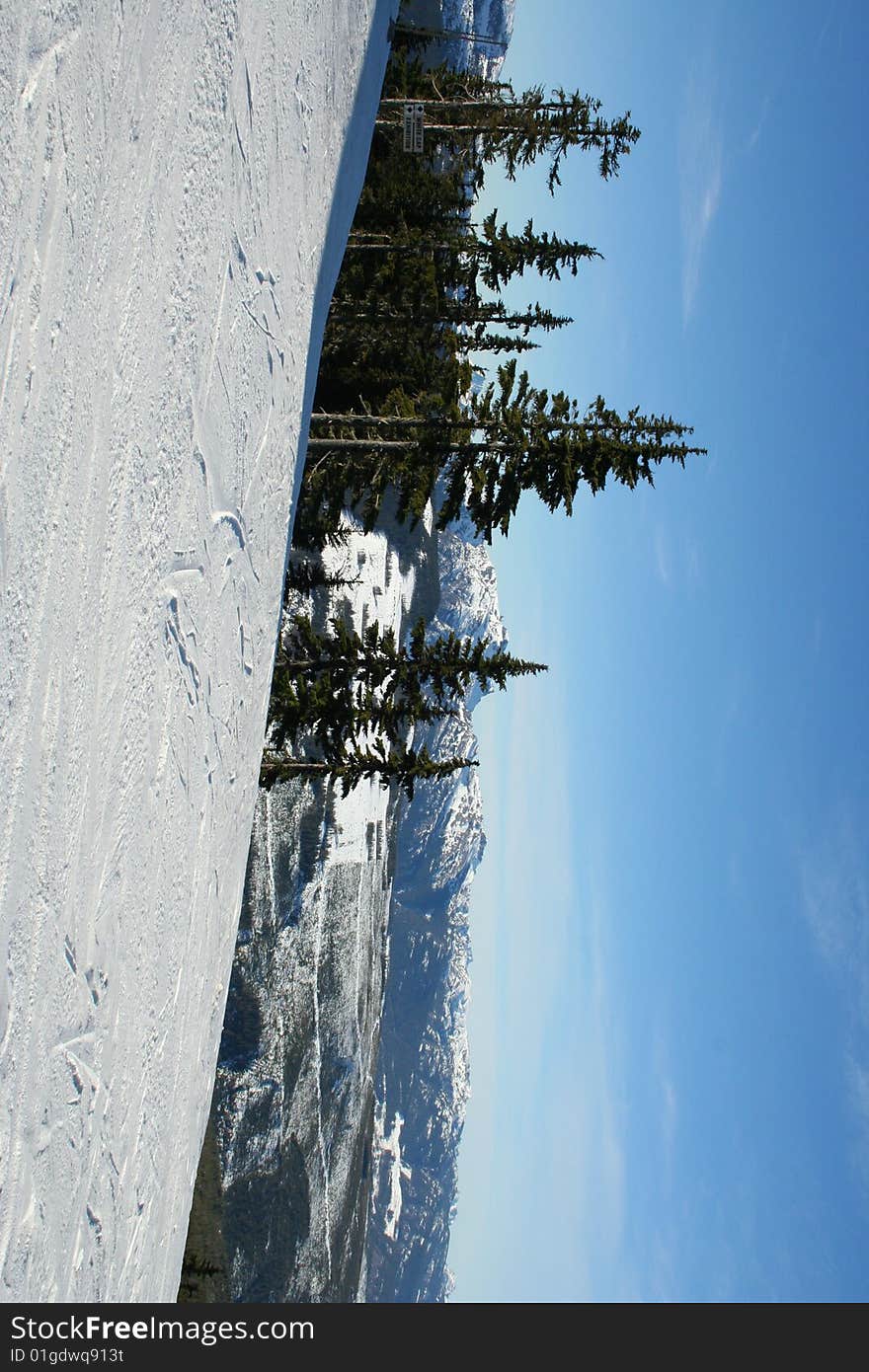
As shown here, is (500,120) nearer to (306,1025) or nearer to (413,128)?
(413,128)

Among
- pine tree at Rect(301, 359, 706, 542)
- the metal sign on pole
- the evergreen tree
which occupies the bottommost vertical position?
the evergreen tree

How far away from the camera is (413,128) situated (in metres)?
A: 24.9

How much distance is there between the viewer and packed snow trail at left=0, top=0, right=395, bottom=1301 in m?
4.40

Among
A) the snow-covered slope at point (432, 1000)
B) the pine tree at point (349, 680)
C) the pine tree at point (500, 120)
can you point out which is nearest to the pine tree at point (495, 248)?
the pine tree at point (500, 120)

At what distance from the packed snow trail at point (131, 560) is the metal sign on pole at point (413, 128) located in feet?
56.9

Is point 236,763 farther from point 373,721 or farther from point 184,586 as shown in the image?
point 373,721

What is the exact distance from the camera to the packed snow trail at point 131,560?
14.4ft

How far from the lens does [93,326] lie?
4859 mm

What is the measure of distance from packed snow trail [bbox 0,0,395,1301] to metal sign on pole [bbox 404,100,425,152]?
1733 cm

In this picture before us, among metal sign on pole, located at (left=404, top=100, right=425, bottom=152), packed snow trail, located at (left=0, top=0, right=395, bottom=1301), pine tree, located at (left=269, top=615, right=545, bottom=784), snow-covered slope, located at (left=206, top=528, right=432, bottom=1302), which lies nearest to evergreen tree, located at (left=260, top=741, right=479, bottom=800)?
pine tree, located at (left=269, top=615, right=545, bottom=784)

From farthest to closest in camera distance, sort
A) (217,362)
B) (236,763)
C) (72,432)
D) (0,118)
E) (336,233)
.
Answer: (336,233) < (236,763) < (217,362) < (72,432) < (0,118)

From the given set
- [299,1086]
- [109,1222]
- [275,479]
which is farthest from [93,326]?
[299,1086]

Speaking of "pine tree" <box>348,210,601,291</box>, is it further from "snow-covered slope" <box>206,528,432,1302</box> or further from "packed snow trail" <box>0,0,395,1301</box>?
"packed snow trail" <box>0,0,395,1301</box>

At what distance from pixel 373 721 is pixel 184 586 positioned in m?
15.9
